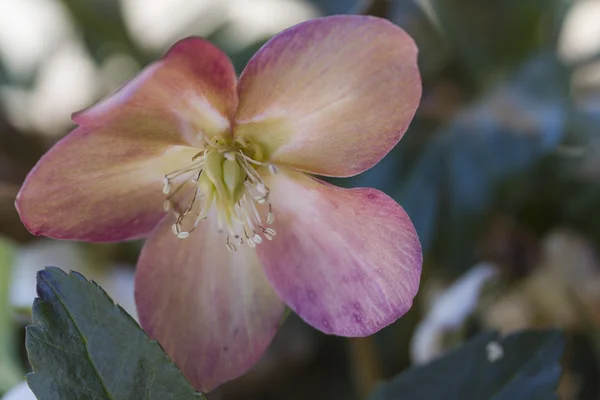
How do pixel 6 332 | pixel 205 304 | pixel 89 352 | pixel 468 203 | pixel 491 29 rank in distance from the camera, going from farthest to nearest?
pixel 491 29 < pixel 468 203 < pixel 6 332 < pixel 205 304 < pixel 89 352

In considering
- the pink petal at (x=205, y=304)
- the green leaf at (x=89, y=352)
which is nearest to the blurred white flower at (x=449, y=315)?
the pink petal at (x=205, y=304)

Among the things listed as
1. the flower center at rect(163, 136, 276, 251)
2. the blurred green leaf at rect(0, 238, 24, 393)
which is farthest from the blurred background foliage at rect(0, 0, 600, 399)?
the flower center at rect(163, 136, 276, 251)

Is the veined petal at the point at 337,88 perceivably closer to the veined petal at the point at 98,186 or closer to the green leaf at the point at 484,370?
the veined petal at the point at 98,186

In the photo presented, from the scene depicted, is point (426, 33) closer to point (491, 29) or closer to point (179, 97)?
point (491, 29)

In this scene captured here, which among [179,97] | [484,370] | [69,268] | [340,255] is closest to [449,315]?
[484,370]

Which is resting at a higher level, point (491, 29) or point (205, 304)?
point (205, 304)

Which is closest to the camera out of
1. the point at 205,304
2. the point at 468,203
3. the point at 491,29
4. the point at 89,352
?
the point at 89,352

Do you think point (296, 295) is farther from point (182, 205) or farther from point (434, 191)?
point (434, 191)

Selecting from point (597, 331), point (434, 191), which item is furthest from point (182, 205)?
point (597, 331)
